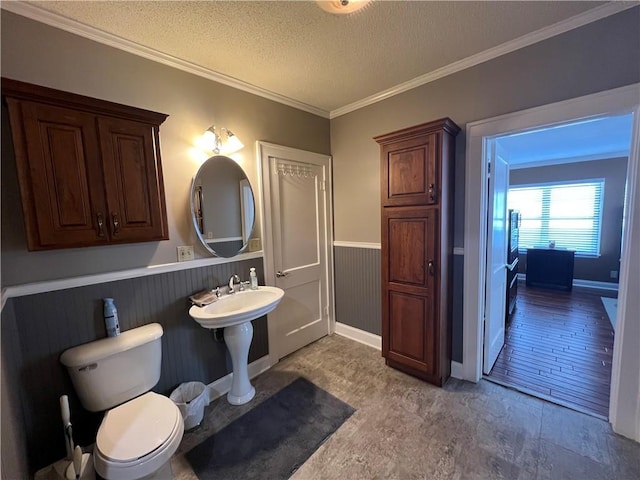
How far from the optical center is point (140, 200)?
1620mm

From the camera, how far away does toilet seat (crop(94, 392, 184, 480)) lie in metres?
1.16

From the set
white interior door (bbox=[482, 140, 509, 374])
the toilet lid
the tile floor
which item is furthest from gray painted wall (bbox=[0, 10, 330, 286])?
white interior door (bbox=[482, 140, 509, 374])

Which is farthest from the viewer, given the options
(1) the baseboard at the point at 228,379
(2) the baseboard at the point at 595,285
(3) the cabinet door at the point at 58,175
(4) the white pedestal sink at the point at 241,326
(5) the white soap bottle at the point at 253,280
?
(2) the baseboard at the point at 595,285

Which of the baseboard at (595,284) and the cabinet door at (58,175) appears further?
the baseboard at (595,284)

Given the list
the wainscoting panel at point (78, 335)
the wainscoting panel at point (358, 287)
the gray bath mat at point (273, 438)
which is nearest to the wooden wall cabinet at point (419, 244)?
the wainscoting panel at point (358, 287)

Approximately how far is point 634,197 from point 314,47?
6.83ft

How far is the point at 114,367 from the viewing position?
1.52 meters

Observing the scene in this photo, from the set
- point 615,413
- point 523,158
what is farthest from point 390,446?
point 523,158

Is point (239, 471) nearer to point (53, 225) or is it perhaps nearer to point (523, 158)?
point (53, 225)

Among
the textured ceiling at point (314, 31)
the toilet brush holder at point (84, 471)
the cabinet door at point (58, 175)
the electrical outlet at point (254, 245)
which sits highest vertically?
the textured ceiling at point (314, 31)

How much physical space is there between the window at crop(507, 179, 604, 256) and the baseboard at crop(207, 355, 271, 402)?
5614mm

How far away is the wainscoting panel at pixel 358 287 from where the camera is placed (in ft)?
9.11

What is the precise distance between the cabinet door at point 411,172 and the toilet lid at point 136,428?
6.62 ft

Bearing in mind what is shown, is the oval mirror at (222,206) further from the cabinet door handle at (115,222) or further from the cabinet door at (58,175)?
the cabinet door at (58,175)
